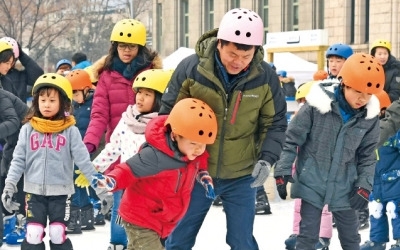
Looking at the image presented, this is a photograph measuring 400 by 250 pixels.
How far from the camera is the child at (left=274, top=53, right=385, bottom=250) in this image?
229 inches

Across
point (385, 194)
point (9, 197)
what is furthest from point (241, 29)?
point (385, 194)

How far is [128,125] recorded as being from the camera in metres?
6.45

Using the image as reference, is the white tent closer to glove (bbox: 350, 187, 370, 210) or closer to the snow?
the snow

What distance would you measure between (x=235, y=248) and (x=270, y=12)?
3002 centimetres

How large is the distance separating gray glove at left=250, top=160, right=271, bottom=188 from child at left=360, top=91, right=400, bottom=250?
7.37 ft

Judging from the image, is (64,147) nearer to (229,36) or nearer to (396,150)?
(229,36)

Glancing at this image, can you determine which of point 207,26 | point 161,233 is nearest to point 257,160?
point 161,233

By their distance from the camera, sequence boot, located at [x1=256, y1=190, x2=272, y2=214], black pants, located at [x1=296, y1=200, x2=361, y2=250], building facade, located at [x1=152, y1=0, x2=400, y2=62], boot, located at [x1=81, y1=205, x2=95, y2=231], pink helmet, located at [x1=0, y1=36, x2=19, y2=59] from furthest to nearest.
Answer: building facade, located at [x1=152, y1=0, x2=400, y2=62] → boot, located at [x1=256, y1=190, x2=272, y2=214] → boot, located at [x1=81, y1=205, x2=95, y2=231] → pink helmet, located at [x1=0, y1=36, x2=19, y2=59] → black pants, located at [x1=296, y1=200, x2=361, y2=250]

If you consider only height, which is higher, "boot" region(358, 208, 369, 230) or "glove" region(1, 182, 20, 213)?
"glove" region(1, 182, 20, 213)

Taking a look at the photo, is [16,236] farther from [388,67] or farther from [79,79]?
[388,67]

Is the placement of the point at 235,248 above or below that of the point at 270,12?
below

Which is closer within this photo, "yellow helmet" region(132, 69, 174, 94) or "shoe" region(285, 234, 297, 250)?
"yellow helmet" region(132, 69, 174, 94)

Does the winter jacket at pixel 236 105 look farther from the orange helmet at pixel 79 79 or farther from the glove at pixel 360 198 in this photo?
the orange helmet at pixel 79 79

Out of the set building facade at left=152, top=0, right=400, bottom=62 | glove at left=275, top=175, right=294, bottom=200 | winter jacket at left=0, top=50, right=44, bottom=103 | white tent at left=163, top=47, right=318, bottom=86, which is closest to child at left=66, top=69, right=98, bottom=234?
winter jacket at left=0, top=50, right=44, bottom=103
